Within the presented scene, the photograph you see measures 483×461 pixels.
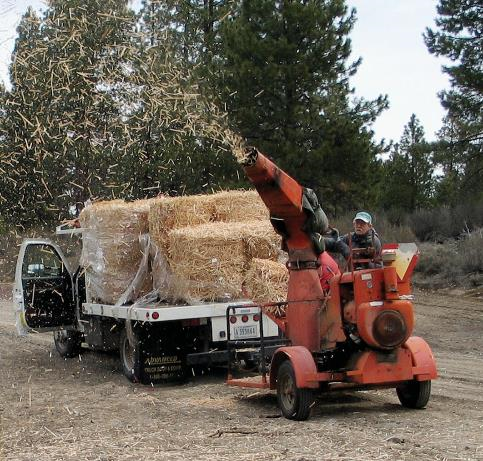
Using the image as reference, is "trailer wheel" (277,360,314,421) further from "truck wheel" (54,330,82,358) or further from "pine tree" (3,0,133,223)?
"pine tree" (3,0,133,223)

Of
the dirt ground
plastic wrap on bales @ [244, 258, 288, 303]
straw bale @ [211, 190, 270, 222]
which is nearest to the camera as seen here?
the dirt ground

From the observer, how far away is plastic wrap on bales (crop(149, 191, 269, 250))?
9.96 meters

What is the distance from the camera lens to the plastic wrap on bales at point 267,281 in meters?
9.37

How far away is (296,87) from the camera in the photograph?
2095cm

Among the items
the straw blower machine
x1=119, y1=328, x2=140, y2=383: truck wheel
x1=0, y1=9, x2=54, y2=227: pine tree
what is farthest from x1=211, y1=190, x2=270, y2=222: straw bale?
x1=0, y1=9, x2=54, y2=227: pine tree

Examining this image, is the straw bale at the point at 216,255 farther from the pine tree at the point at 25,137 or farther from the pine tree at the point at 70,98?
the pine tree at the point at 70,98

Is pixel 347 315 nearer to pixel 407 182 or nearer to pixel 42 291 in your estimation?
pixel 42 291

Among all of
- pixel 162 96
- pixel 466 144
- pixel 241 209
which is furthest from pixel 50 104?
pixel 466 144

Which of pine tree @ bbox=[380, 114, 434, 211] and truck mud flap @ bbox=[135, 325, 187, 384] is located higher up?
pine tree @ bbox=[380, 114, 434, 211]

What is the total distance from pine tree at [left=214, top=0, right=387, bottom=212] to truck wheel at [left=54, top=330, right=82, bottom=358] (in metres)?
8.93

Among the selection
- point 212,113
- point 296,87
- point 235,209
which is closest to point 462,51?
point 296,87

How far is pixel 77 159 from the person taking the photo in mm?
18484

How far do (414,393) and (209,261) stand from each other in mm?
2905

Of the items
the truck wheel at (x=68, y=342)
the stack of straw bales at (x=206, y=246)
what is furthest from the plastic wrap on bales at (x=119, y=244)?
the truck wheel at (x=68, y=342)
